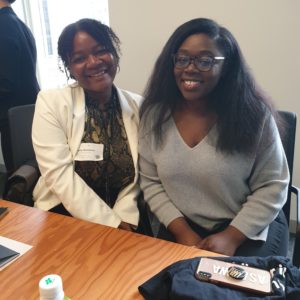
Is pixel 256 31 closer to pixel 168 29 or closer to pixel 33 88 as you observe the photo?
pixel 168 29

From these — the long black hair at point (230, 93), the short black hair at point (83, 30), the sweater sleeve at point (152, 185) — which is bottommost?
the sweater sleeve at point (152, 185)

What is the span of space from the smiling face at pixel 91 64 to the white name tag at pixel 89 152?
0.88 ft

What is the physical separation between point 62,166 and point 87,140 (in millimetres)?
167

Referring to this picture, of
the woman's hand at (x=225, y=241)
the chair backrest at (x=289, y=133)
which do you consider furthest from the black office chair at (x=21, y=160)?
the chair backrest at (x=289, y=133)

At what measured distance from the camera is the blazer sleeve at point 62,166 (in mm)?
1442

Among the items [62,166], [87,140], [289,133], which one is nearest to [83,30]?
[87,140]

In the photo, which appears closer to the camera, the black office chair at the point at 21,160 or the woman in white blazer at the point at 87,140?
the woman in white blazer at the point at 87,140

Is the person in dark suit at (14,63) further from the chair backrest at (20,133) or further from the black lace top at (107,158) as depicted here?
the black lace top at (107,158)

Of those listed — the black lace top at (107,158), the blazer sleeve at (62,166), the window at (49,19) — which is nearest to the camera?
the blazer sleeve at (62,166)

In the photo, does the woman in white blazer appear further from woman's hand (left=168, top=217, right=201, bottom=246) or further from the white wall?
the white wall

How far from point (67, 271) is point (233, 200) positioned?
29.3 inches

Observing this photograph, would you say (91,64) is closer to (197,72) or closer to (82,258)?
(197,72)

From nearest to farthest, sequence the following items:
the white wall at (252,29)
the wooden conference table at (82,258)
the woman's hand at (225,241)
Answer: the wooden conference table at (82,258) → the woman's hand at (225,241) → the white wall at (252,29)

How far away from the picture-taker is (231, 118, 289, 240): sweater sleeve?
1360 millimetres
